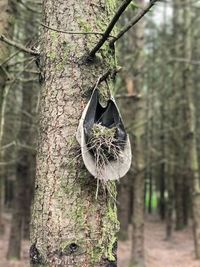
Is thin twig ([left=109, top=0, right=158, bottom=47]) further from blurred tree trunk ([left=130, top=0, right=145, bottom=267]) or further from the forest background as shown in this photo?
blurred tree trunk ([left=130, top=0, right=145, bottom=267])

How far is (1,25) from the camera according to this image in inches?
207

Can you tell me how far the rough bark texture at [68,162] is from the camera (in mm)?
2369

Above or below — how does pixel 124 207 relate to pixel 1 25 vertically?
below

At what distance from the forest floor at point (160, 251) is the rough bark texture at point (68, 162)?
33.6 ft

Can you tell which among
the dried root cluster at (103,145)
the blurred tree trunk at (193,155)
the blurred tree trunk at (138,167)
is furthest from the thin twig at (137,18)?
the blurred tree trunk at (193,155)

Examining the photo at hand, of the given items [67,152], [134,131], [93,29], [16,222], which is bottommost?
[16,222]

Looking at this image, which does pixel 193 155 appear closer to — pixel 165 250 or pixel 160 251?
pixel 160 251

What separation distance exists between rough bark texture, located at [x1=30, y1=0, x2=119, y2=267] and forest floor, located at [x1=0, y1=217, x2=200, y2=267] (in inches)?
404

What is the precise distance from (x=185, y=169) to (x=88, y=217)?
19.7 meters

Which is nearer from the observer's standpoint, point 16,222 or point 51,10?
point 51,10

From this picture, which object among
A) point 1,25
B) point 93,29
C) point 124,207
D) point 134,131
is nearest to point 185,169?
point 124,207

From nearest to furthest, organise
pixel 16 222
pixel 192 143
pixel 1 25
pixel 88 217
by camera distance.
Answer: pixel 88 217 < pixel 1 25 < pixel 16 222 < pixel 192 143

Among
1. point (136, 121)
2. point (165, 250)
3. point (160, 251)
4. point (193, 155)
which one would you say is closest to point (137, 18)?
point (136, 121)

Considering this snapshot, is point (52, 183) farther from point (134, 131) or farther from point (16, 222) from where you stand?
Result: point (16, 222)
